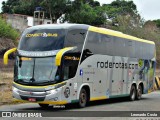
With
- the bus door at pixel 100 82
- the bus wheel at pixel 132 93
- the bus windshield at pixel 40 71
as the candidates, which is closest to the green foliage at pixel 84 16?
the bus wheel at pixel 132 93

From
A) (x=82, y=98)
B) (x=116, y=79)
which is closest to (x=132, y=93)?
(x=116, y=79)

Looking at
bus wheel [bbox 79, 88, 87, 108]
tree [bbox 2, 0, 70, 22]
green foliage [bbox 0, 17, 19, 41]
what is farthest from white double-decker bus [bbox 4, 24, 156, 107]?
tree [bbox 2, 0, 70, 22]

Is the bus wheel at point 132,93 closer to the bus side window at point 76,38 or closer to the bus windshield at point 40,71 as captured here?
the bus side window at point 76,38

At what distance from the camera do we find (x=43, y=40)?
56.3 feet

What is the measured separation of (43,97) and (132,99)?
30.3 feet

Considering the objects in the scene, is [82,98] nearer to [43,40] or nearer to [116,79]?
[43,40]

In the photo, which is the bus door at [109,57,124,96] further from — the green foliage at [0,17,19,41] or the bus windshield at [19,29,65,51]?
the green foliage at [0,17,19,41]

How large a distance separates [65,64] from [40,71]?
3.58ft

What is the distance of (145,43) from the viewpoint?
25812mm

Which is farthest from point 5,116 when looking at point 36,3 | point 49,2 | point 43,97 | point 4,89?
point 36,3

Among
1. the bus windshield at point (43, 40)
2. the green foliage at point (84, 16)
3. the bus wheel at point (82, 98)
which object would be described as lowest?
the bus wheel at point (82, 98)

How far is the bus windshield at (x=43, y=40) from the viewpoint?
17.0m

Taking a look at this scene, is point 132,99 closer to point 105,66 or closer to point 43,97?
point 105,66

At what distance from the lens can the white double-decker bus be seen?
16531mm
